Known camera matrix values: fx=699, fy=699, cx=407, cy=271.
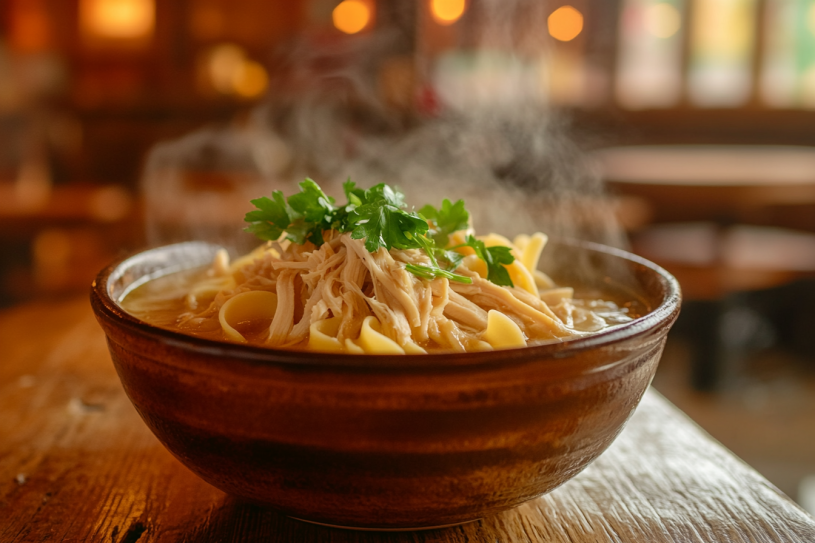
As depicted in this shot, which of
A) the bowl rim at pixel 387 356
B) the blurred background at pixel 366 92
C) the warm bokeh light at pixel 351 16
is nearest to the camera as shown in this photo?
the bowl rim at pixel 387 356

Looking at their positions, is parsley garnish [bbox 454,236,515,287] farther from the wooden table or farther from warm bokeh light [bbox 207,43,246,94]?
warm bokeh light [bbox 207,43,246,94]

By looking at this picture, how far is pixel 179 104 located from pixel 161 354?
8.67 m

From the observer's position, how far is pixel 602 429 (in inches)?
37.4

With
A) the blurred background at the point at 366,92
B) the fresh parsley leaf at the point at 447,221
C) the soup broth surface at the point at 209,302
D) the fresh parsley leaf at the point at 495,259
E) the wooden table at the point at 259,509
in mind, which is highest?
the fresh parsley leaf at the point at 447,221

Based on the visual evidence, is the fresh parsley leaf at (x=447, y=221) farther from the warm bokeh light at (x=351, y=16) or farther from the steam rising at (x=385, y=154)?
the warm bokeh light at (x=351, y=16)

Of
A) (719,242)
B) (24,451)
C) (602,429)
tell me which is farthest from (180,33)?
A: (602,429)

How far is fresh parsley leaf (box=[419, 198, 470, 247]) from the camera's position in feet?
4.47

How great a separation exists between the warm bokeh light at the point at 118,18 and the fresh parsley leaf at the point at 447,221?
8.89m

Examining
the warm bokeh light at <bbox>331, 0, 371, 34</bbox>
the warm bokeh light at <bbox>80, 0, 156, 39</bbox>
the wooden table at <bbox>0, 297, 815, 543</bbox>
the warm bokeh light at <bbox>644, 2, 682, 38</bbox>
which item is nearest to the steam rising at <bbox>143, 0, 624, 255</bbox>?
the warm bokeh light at <bbox>331, 0, 371, 34</bbox>

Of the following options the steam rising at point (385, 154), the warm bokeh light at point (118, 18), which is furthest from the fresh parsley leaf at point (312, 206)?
the warm bokeh light at point (118, 18)

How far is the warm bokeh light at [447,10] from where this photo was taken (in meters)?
8.29

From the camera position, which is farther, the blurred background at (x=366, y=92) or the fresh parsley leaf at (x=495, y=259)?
the blurred background at (x=366, y=92)

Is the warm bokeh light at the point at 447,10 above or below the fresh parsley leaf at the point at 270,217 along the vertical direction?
below

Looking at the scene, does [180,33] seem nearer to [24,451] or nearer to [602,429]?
[24,451]
